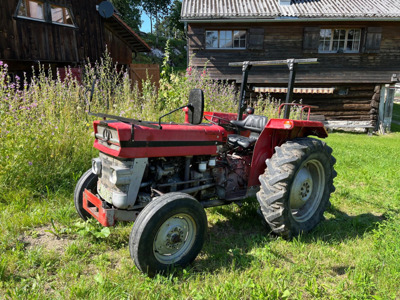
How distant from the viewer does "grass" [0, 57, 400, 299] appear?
7.38 feet

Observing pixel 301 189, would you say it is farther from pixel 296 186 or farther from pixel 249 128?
pixel 249 128

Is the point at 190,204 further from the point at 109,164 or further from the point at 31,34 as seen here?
the point at 31,34

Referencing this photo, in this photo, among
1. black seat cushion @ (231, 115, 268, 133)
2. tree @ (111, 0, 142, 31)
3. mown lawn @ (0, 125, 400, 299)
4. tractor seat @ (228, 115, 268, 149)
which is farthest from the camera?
tree @ (111, 0, 142, 31)

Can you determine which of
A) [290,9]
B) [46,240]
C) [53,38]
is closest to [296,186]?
[46,240]

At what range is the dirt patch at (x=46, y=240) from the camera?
281 centimetres

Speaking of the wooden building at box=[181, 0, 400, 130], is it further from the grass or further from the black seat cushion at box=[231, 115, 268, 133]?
the black seat cushion at box=[231, 115, 268, 133]

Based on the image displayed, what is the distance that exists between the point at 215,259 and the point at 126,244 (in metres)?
0.91

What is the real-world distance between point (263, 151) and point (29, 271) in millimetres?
2534

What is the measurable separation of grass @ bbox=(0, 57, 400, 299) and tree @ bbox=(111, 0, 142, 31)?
2762 cm

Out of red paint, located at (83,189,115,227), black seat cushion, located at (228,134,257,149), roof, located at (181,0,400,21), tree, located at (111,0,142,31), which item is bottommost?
red paint, located at (83,189,115,227)

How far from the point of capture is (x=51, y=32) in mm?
10102

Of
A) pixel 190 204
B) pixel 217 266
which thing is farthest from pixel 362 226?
pixel 190 204

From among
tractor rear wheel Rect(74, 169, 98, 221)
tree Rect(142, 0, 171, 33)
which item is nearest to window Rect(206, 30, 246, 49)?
tractor rear wheel Rect(74, 169, 98, 221)

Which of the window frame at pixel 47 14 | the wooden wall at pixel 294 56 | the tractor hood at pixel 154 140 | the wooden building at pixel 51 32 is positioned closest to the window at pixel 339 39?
the wooden wall at pixel 294 56
